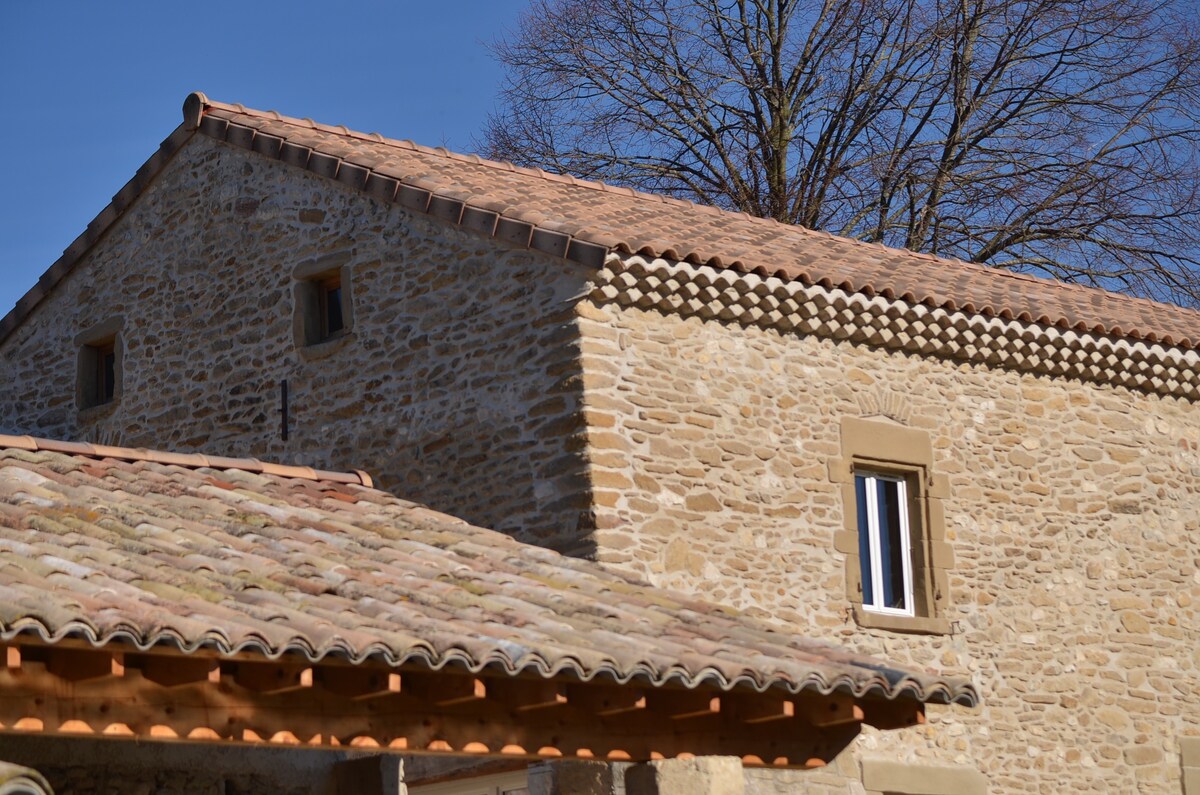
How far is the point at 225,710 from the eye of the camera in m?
5.72

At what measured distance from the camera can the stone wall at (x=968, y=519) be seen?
34.4 feet

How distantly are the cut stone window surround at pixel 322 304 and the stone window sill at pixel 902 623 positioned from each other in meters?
4.11

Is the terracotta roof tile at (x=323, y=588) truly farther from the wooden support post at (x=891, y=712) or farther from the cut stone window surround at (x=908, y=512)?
the cut stone window surround at (x=908, y=512)

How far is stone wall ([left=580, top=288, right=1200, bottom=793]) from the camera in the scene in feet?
34.4

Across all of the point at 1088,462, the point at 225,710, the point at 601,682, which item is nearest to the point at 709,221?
the point at 1088,462

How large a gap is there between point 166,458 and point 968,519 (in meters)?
5.78

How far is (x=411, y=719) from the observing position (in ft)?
20.5

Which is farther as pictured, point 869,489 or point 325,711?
point 869,489

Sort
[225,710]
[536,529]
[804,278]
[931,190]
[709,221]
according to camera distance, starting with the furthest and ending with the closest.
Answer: [931,190] < [709,221] < [804,278] < [536,529] < [225,710]

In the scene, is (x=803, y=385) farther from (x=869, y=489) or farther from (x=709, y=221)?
(x=709, y=221)

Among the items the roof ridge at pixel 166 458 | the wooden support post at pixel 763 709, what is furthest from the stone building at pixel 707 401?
the wooden support post at pixel 763 709

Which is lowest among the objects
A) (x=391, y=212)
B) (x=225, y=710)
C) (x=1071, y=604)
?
(x=225, y=710)

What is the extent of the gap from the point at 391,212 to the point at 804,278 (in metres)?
2.94

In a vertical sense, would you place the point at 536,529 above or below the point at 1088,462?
below
